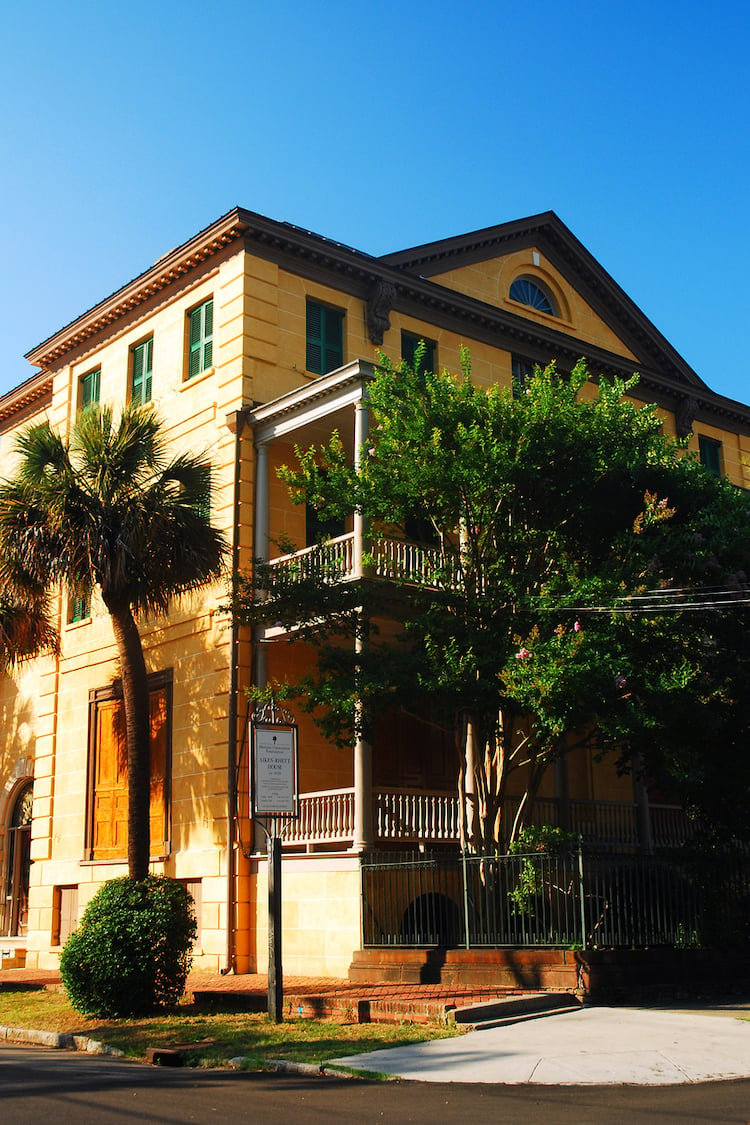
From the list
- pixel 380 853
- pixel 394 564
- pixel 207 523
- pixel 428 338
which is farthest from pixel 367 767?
pixel 428 338

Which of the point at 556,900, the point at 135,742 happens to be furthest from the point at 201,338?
the point at 556,900

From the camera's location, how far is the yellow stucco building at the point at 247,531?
67.1ft

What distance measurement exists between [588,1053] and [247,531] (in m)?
12.8

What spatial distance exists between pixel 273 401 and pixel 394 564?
4.97 metres

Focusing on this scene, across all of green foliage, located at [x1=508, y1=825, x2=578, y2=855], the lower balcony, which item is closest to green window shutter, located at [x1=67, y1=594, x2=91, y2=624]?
the lower balcony

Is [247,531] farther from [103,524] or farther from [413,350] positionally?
[413,350]

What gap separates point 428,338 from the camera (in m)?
26.6

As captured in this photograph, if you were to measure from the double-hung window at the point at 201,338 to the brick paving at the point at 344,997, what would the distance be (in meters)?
11.8

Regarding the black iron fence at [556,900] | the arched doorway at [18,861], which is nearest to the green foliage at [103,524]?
the black iron fence at [556,900]

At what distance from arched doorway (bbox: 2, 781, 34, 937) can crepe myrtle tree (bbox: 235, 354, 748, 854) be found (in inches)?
529

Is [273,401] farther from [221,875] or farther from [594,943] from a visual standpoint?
[594,943]

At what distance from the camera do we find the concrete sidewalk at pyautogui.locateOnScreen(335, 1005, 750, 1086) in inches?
424

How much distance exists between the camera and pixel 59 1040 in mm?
14789

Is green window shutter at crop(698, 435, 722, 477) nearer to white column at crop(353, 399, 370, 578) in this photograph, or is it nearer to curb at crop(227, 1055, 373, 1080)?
white column at crop(353, 399, 370, 578)
